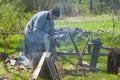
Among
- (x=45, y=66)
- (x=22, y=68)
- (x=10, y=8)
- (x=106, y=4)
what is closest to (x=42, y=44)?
(x=22, y=68)

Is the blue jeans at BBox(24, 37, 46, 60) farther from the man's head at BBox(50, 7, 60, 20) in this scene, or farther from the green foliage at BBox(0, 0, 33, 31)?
the green foliage at BBox(0, 0, 33, 31)

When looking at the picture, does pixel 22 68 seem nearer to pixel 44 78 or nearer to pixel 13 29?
pixel 44 78

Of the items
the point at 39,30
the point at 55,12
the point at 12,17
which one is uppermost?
the point at 55,12

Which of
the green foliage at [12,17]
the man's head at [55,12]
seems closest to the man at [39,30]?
the man's head at [55,12]

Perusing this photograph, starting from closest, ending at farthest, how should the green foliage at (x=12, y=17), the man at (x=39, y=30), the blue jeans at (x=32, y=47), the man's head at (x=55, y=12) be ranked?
the man's head at (x=55, y=12) → the man at (x=39, y=30) → the blue jeans at (x=32, y=47) → the green foliage at (x=12, y=17)

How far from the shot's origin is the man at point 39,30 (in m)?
7.11

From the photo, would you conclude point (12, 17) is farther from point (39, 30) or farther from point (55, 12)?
point (55, 12)

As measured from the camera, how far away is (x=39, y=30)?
717 cm

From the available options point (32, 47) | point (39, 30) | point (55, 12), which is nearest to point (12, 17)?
point (32, 47)

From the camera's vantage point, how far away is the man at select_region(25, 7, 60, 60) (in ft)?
23.3

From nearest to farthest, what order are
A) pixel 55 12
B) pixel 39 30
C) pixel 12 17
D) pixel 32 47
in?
pixel 55 12, pixel 39 30, pixel 32 47, pixel 12 17

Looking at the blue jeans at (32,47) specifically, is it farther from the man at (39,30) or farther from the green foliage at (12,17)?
the green foliage at (12,17)

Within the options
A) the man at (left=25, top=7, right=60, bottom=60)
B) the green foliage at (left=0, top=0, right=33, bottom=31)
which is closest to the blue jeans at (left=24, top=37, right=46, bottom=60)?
the man at (left=25, top=7, right=60, bottom=60)

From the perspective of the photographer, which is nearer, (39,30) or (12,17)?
(39,30)
